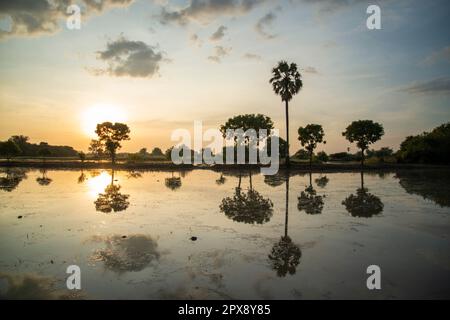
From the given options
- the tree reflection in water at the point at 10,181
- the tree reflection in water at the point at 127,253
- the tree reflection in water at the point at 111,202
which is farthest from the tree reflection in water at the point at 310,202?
the tree reflection in water at the point at 10,181

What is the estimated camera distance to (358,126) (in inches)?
3068

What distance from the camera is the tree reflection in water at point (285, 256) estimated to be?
398 inches

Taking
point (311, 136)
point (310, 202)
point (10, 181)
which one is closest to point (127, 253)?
point (310, 202)

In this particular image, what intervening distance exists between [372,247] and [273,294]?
6247mm

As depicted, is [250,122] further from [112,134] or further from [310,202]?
[310,202]

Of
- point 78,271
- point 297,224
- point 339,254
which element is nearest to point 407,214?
point 297,224

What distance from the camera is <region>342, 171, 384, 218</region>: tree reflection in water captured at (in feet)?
64.0

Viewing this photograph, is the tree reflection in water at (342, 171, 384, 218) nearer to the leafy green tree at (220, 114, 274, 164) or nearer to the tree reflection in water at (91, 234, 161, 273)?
the tree reflection in water at (91, 234, 161, 273)

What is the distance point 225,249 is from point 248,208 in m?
8.88

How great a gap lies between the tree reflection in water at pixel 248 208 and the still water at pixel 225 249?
108 mm

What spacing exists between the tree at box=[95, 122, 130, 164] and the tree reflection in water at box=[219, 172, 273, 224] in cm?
6588

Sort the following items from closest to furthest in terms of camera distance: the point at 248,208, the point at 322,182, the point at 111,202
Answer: the point at 248,208 < the point at 111,202 < the point at 322,182

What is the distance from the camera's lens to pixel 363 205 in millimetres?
22266

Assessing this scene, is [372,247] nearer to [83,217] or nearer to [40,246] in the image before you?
[40,246]
